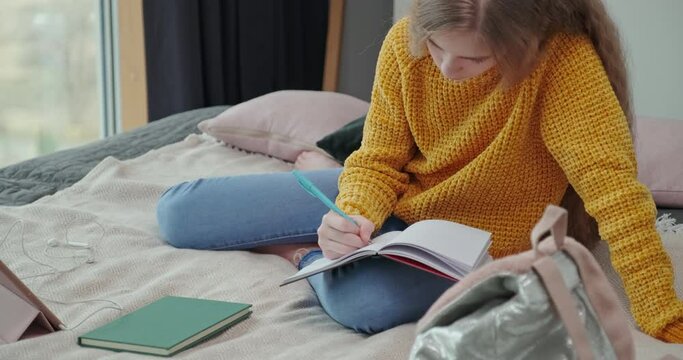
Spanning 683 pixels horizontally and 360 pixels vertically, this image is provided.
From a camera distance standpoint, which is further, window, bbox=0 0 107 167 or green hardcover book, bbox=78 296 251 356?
window, bbox=0 0 107 167

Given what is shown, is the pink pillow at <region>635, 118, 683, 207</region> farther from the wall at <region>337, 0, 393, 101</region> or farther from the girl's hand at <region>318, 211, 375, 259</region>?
the wall at <region>337, 0, 393, 101</region>

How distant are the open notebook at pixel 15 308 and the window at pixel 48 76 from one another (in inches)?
72.8

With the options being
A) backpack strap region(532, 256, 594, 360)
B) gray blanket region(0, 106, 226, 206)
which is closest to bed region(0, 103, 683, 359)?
gray blanket region(0, 106, 226, 206)

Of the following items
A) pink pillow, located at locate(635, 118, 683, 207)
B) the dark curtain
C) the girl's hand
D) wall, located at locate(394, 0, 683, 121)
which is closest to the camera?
the girl's hand

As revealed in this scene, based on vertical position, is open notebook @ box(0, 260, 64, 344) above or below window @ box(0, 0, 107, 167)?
above

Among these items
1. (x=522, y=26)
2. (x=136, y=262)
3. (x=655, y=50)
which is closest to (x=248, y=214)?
(x=136, y=262)

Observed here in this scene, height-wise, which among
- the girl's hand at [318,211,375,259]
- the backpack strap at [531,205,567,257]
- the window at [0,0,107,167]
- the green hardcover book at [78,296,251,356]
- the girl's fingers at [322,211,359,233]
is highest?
the backpack strap at [531,205,567,257]

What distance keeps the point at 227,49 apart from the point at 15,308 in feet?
6.50

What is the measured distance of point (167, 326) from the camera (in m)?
1.20

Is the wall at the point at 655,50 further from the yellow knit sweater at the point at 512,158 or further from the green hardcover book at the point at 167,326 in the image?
the green hardcover book at the point at 167,326

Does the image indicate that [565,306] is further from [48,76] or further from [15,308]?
[48,76]

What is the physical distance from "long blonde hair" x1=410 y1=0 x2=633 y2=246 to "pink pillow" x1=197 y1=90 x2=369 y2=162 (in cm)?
79

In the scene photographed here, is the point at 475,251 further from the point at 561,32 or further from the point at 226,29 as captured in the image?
the point at 226,29

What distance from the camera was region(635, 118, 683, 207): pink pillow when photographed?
186 cm
